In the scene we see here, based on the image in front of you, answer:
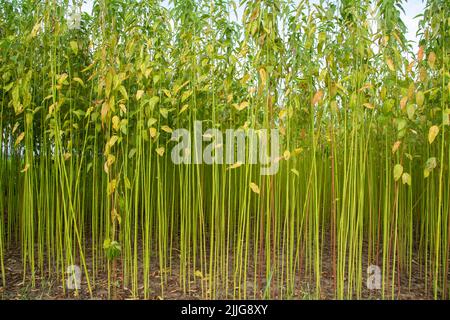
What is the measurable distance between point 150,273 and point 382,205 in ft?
5.42

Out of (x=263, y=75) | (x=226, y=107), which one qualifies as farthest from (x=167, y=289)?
(x=263, y=75)

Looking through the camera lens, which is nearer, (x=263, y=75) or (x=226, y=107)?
(x=263, y=75)

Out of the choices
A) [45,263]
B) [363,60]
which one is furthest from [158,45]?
[45,263]

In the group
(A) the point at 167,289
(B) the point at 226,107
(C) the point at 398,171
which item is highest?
(B) the point at 226,107

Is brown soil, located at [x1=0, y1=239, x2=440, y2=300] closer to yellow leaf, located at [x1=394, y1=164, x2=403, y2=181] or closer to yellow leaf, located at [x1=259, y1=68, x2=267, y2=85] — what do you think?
yellow leaf, located at [x1=394, y1=164, x2=403, y2=181]

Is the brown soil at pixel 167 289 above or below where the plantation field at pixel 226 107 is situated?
below

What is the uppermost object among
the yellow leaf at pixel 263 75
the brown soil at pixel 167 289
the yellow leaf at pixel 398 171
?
the yellow leaf at pixel 263 75

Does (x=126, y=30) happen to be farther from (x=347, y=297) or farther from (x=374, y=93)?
(x=347, y=297)

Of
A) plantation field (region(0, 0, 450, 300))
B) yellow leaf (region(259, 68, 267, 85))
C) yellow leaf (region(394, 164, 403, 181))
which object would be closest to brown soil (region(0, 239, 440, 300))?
plantation field (region(0, 0, 450, 300))

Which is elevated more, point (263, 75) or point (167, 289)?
point (263, 75)

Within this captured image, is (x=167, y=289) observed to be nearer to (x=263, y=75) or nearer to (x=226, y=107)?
(x=226, y=107)

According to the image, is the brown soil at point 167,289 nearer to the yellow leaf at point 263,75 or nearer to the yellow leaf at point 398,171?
the yellow leaf at point 398,171

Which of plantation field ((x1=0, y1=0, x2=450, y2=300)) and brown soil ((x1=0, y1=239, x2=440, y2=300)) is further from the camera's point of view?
brown soil ((x1=0, y1=239, x2=440, y2=300))

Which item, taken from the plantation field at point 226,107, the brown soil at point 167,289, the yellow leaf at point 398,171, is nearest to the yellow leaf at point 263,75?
the plantation field at point 226,107
